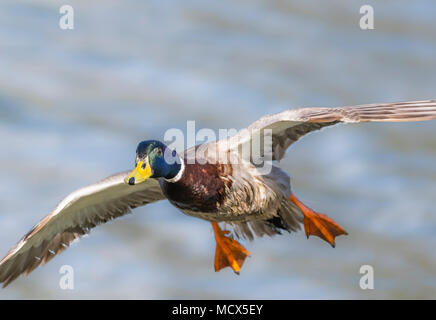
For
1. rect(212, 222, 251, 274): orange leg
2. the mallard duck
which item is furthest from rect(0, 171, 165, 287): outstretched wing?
rect(212, 222, 251, 274): orange leg

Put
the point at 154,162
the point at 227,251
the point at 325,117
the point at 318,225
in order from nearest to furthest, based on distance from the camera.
→ the point at 325,117, the point at 154,162, the point at 318,225, the point at 227,251

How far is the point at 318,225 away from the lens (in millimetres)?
8258

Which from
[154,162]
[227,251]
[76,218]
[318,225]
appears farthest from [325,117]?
[76,218]

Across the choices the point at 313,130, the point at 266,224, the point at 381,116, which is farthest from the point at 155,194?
the point at 381,116

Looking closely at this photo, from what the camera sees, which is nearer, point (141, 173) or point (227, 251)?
point (141, 173)

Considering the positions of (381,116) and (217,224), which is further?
(217,224)

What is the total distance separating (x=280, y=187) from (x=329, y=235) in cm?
88

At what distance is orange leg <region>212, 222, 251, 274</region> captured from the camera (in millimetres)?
8484

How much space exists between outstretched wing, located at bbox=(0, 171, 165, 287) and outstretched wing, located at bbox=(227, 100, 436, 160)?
4.64 ft

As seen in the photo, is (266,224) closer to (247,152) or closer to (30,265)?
(247,152)

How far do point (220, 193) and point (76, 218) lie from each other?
1.87m

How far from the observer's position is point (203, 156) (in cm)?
752

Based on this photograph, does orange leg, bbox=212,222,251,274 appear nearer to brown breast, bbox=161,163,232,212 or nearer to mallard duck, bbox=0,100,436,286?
mallard duck, bbox=0,100,436,286

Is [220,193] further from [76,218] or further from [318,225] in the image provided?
[76,218]
